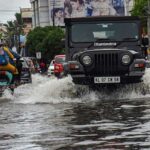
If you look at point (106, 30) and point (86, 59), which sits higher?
point (106, 30)

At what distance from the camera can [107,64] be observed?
15.9m

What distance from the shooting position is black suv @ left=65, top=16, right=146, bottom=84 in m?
15.8

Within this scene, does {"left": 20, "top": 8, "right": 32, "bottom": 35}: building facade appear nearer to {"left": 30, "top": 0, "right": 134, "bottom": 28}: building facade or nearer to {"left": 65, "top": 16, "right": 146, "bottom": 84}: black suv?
{"left": 30, "top": 0, "right": 134, "bottom": 28}: building facade

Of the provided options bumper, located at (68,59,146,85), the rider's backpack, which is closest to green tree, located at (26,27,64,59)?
the rider's backpack

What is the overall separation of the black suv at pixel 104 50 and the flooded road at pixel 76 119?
0.57 m

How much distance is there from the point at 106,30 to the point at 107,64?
1.79m

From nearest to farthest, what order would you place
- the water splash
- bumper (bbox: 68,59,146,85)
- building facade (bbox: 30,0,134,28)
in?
bumper (bbox: 68,59,146,85) → the water splash → building facade (bbox: 30,0,134,28)

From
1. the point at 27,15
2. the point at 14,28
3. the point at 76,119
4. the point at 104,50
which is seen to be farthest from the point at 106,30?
the point at 27,15

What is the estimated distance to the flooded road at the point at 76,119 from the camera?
838 cm

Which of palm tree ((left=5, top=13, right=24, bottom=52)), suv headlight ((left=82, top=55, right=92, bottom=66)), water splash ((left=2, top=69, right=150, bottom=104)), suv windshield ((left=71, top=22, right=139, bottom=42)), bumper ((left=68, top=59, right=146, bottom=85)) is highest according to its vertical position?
suv windshield ((left=71, top=22, right=139, bottom=42))

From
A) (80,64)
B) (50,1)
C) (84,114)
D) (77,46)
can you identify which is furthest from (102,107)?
(50,1)

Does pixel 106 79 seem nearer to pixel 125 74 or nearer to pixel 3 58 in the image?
pixel 125 74

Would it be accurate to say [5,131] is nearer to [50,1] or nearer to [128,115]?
[128,115]

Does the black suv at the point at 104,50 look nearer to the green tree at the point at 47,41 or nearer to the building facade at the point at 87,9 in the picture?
the green tree at the point at 47,41
